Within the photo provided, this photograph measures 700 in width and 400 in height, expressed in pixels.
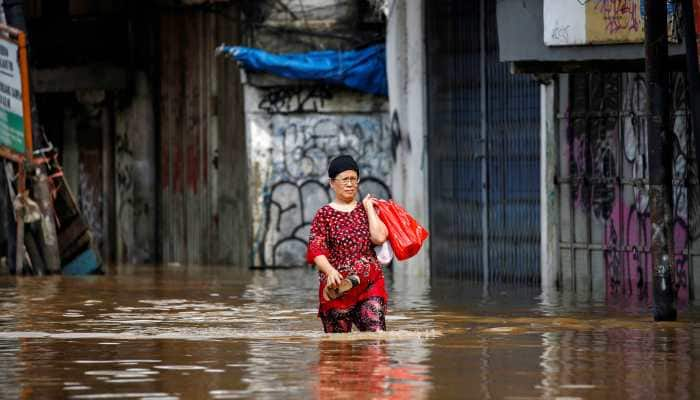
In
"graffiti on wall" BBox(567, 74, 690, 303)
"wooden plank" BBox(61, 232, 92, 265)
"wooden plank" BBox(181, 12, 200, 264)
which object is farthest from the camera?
"wooden plank" BBox(181, 12, 200, 264)

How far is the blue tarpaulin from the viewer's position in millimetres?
27719

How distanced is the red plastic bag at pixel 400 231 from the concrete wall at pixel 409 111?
11.8 m

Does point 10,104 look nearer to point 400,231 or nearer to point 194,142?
point 194,142

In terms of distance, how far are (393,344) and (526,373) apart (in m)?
2.11

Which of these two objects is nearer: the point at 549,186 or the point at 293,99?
the point at 549,186

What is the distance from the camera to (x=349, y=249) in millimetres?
12734

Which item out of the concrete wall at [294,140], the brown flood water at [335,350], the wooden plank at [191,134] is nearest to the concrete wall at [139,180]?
the wooden plank at [191,134]

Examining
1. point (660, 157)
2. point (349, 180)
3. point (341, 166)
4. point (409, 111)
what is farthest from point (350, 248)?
point (409, 111)

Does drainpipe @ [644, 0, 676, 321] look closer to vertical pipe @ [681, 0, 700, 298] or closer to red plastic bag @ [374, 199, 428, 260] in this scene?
vertical pipe @ [681, 0, 700, 298]

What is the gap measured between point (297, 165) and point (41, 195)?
453 centimetres

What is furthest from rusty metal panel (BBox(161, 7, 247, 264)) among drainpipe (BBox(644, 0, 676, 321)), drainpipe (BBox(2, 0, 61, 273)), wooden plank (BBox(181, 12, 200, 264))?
drainpipe (BBox(644, 0, 676, 321))

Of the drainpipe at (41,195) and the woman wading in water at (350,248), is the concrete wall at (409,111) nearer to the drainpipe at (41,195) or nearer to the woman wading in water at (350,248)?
the drainpipe at (41,195)

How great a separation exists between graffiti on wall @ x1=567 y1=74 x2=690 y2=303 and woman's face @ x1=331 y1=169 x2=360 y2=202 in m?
6.00

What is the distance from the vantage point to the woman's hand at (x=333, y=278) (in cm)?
1239
